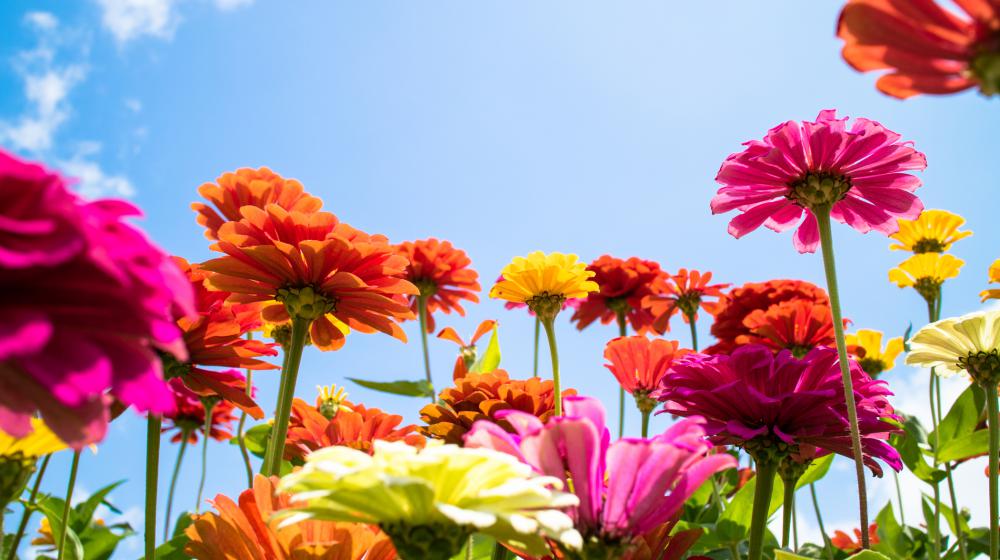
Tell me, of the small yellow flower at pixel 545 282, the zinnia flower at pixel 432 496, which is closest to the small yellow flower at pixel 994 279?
the small yellow flower at pixel 545 282

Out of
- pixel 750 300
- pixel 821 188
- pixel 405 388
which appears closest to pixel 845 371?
pixel 821 188

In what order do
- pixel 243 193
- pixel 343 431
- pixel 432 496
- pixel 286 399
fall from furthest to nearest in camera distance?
pixel 243 193 → pixel 343 431 → pixel 286 399 → pixel 432 496

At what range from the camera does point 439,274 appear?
266cm

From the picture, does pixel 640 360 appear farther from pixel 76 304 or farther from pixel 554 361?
pixel 76 304

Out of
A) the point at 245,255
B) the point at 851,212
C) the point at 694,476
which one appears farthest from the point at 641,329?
the point at 694,476

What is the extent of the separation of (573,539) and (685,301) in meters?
2.14

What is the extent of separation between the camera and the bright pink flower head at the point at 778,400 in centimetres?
119

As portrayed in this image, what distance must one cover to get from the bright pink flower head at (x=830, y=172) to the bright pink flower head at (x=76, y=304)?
3.31ft

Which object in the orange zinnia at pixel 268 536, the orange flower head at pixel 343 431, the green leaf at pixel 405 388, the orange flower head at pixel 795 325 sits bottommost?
the orange zinnia at pixel 268 536

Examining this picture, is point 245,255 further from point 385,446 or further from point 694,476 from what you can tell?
point 694,476

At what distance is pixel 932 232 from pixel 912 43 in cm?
244

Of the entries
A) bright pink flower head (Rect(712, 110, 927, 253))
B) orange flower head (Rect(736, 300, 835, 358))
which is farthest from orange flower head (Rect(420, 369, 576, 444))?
orange flower head (Rect(736, 300, 835, 358))

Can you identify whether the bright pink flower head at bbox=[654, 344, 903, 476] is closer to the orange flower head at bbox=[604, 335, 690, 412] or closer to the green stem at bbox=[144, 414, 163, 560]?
the orange flower head at bbox=[604, 335, 690, 412]

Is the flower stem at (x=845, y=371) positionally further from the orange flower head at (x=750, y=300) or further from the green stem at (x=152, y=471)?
the green stem at (x=152, y=471)
